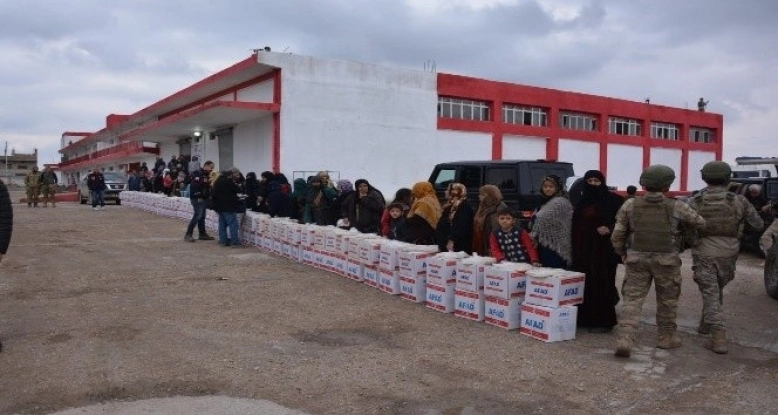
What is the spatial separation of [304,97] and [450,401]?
64.0 feet

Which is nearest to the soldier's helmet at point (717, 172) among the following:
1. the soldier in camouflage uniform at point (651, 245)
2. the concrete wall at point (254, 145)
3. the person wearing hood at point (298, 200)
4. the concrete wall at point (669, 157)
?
the soldier in camouflage uniform at point (651, 245)

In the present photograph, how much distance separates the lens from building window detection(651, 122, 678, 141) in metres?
38.2

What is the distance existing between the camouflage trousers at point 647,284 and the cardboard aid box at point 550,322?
1.96 feet

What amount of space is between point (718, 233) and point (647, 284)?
3.57 ft

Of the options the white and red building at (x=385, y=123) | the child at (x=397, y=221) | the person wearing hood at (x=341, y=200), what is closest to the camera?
the child at (x=397, y=221)

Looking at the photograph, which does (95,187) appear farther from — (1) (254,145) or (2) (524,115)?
(2) (524,115)

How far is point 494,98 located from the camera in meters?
29.7

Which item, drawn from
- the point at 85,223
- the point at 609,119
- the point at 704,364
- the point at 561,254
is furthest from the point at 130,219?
the point at 609,119

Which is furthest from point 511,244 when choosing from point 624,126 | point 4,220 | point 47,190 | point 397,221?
point 624,126

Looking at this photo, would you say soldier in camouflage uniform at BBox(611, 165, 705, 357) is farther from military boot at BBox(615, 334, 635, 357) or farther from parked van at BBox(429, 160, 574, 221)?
parked van at BBox(429, 160, 574, 221)

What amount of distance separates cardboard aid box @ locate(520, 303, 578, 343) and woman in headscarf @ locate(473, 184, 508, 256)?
65.1 inches

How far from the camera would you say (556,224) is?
713 cm

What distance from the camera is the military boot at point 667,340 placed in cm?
630

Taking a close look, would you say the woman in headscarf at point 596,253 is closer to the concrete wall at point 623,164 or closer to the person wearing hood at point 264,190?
the person wearing hood at point 264,190
